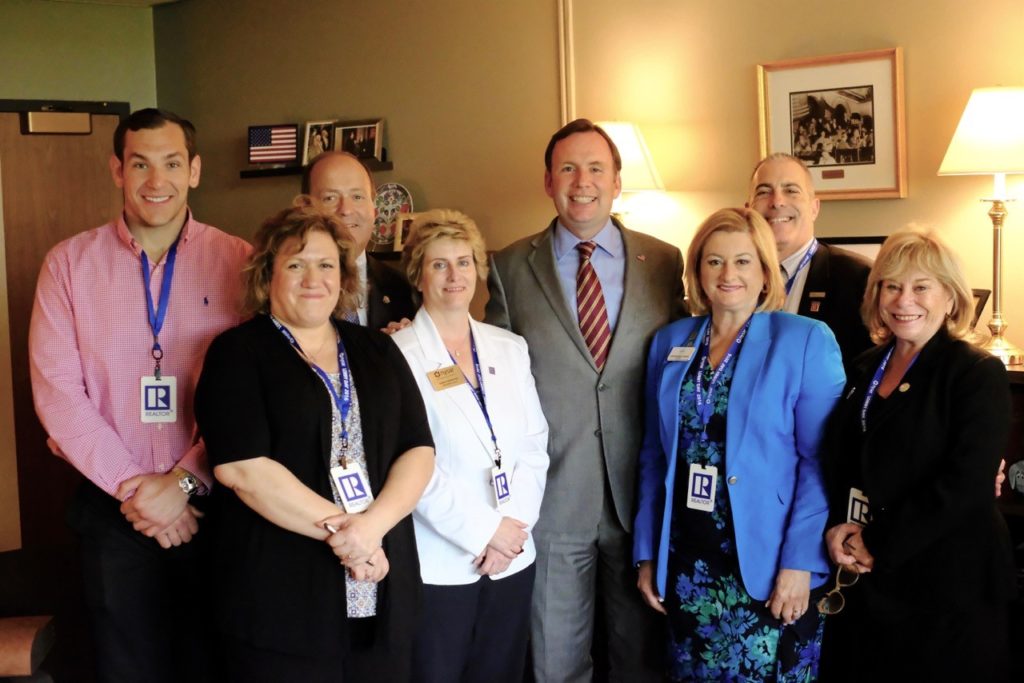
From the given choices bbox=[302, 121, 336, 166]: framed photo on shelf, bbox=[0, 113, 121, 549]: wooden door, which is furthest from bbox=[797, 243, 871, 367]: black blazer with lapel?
bbox=[0, 113, 121, 549]: wooden door

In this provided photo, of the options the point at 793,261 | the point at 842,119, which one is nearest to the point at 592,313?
the point at 793,261

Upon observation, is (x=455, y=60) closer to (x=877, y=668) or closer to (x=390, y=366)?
(x=390, y=366)

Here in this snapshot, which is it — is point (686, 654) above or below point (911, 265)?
below

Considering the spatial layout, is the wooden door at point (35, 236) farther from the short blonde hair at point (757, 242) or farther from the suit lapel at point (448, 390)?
the short blonde hair at point (757, 242)

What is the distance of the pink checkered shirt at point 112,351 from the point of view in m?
2.62

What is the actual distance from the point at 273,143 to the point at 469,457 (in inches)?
154

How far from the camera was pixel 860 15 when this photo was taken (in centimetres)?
423

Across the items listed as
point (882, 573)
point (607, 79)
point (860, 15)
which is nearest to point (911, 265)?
point (882, 573)

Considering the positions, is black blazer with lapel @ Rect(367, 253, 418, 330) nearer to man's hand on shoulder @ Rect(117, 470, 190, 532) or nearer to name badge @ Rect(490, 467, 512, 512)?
name badge @ Rect(490, 467, 512, 512)

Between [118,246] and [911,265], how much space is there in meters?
2.12

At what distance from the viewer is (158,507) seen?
259 centimetres

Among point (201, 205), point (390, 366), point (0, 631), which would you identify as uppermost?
point (201, 205)

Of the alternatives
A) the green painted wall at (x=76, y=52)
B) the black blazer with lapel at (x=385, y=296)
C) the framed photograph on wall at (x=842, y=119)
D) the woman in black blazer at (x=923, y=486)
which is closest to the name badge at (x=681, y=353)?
the woman in black blazer at (x=923, y=486)

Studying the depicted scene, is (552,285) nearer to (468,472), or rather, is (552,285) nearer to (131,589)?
(468,472)
